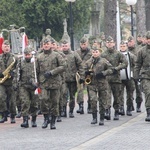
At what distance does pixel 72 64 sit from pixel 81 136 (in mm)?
5622

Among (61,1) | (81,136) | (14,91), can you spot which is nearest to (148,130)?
(81,136)

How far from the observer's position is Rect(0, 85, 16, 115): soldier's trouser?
20.8 m

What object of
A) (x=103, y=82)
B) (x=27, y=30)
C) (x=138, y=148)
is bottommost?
(x=138, y=148)

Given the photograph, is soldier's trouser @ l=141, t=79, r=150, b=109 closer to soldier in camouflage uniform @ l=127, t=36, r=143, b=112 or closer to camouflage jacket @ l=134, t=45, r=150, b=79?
camouflage jacket @ l=134, t=45, r=150, b=79

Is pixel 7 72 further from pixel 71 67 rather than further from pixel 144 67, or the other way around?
pixel 144 67

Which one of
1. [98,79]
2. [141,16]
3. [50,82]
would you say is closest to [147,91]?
[98,79]

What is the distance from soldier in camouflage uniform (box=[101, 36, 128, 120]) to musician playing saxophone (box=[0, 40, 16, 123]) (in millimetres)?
2286

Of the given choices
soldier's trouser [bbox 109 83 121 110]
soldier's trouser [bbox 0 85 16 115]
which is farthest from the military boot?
soldier's trouser [bbox 109 83 121 110]

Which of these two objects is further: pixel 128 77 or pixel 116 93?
pixel 128 77

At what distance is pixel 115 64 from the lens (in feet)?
68.1

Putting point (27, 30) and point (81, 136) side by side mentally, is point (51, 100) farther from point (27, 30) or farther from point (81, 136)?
point (27, 30)

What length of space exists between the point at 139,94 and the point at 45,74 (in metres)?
5.31

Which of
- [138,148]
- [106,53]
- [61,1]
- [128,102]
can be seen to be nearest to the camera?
[138,148]

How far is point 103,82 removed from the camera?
19500 mm
